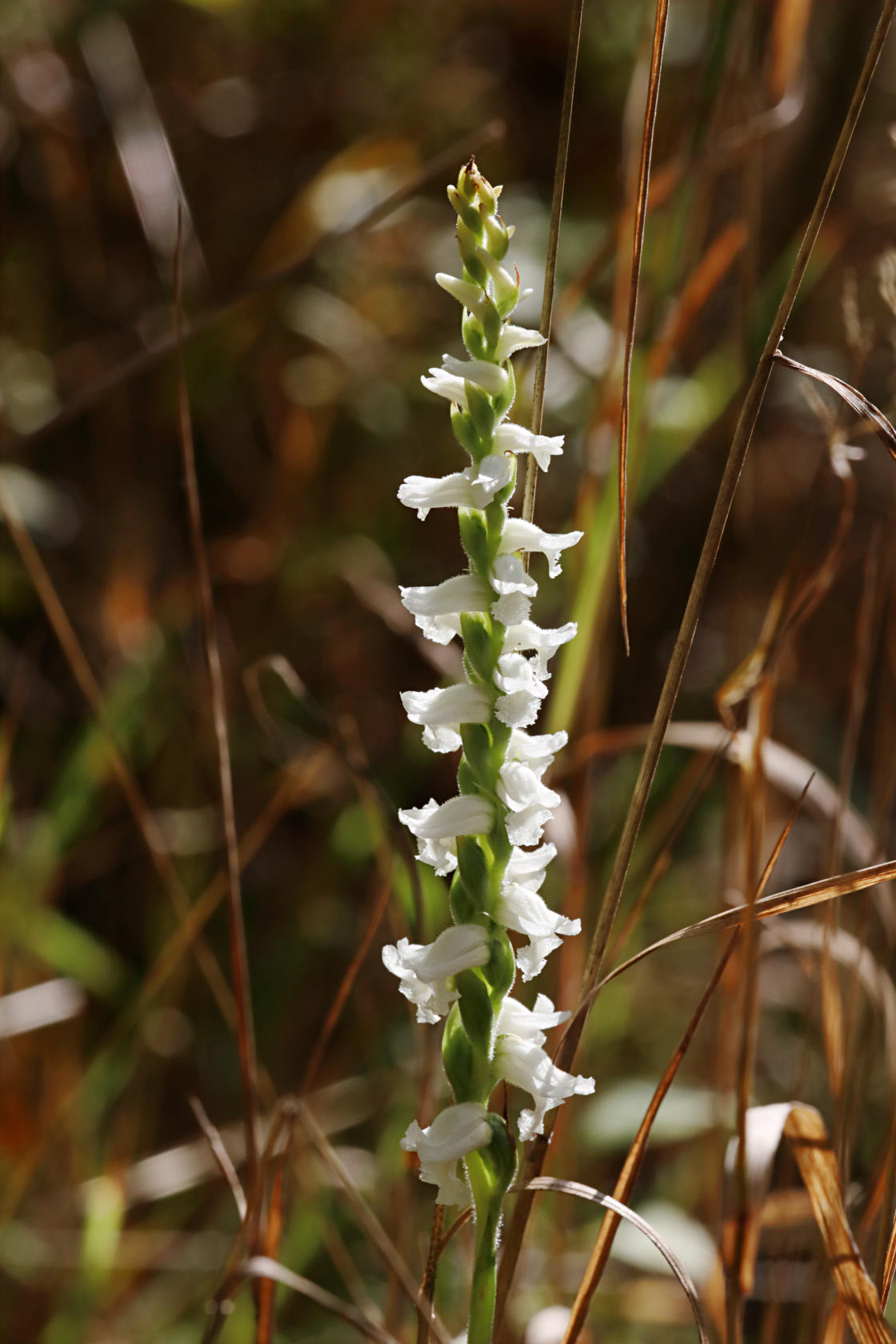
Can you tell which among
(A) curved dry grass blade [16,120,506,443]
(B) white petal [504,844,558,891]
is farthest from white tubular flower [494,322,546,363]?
(A) curved dry grass blade [16,120,506,443]

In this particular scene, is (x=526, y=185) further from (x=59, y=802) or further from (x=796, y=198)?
(x=59, y=802)

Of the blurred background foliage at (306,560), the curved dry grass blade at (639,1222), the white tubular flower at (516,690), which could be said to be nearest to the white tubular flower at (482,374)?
the white tubular flower at (516,690)

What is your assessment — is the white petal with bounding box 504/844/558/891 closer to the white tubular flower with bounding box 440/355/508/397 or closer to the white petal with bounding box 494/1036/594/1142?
the white petal with bounding box 494/1036/594/1142

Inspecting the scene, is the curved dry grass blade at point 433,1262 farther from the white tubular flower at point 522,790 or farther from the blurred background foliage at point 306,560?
the blurred background foliage at point 306,560

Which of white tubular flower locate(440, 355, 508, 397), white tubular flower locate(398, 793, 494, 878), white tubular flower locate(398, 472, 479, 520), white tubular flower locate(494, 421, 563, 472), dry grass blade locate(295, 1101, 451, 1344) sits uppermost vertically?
white tubular flower locate(440, 355, 508, 397)

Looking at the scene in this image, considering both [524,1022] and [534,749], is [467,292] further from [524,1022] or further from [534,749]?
[524,1022]

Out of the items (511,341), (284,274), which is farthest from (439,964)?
(284,274)

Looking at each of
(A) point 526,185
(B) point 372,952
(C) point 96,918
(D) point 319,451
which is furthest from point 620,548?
(A) point 526,185
